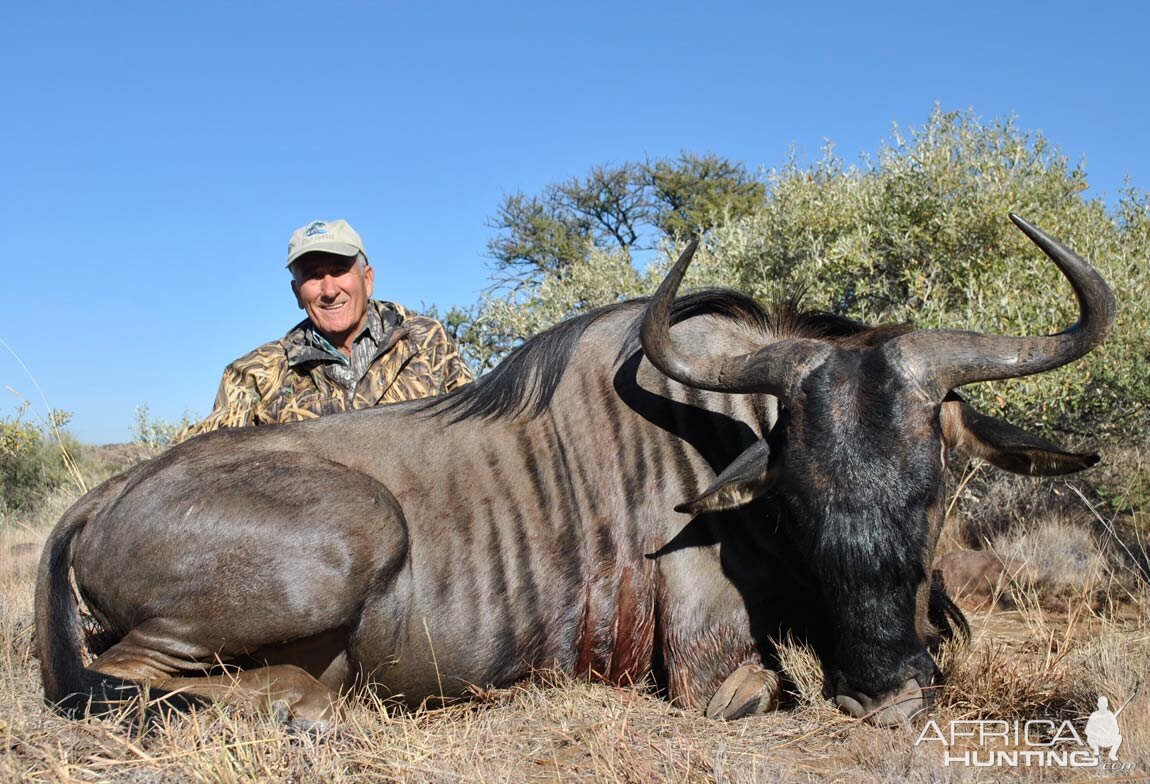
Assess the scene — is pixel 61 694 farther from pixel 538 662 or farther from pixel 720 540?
pixel 720 540

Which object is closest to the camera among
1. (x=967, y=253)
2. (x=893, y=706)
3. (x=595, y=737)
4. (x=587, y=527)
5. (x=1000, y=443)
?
(x=595, y=737)

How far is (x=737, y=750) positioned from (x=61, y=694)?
2.23 meters

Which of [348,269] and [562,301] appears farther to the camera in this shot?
[562,301]

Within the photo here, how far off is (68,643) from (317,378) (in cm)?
246

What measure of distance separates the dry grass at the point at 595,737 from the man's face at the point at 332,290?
2339 mm

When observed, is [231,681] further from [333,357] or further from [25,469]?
[25,469]

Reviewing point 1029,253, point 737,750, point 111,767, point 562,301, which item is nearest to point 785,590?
point 737,750

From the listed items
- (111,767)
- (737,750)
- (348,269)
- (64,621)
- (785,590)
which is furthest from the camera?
(348,269)

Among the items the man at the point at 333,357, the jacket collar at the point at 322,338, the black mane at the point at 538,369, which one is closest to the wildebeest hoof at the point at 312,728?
the black mane at the point at 538,369

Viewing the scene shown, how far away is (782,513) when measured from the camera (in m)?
3.30

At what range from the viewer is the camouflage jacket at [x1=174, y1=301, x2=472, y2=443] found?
5.27 m

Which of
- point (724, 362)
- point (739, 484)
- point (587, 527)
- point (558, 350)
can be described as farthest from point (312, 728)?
point (724, 362)

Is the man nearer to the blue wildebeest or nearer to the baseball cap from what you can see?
the baseball cap

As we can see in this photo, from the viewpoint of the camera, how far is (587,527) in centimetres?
360
